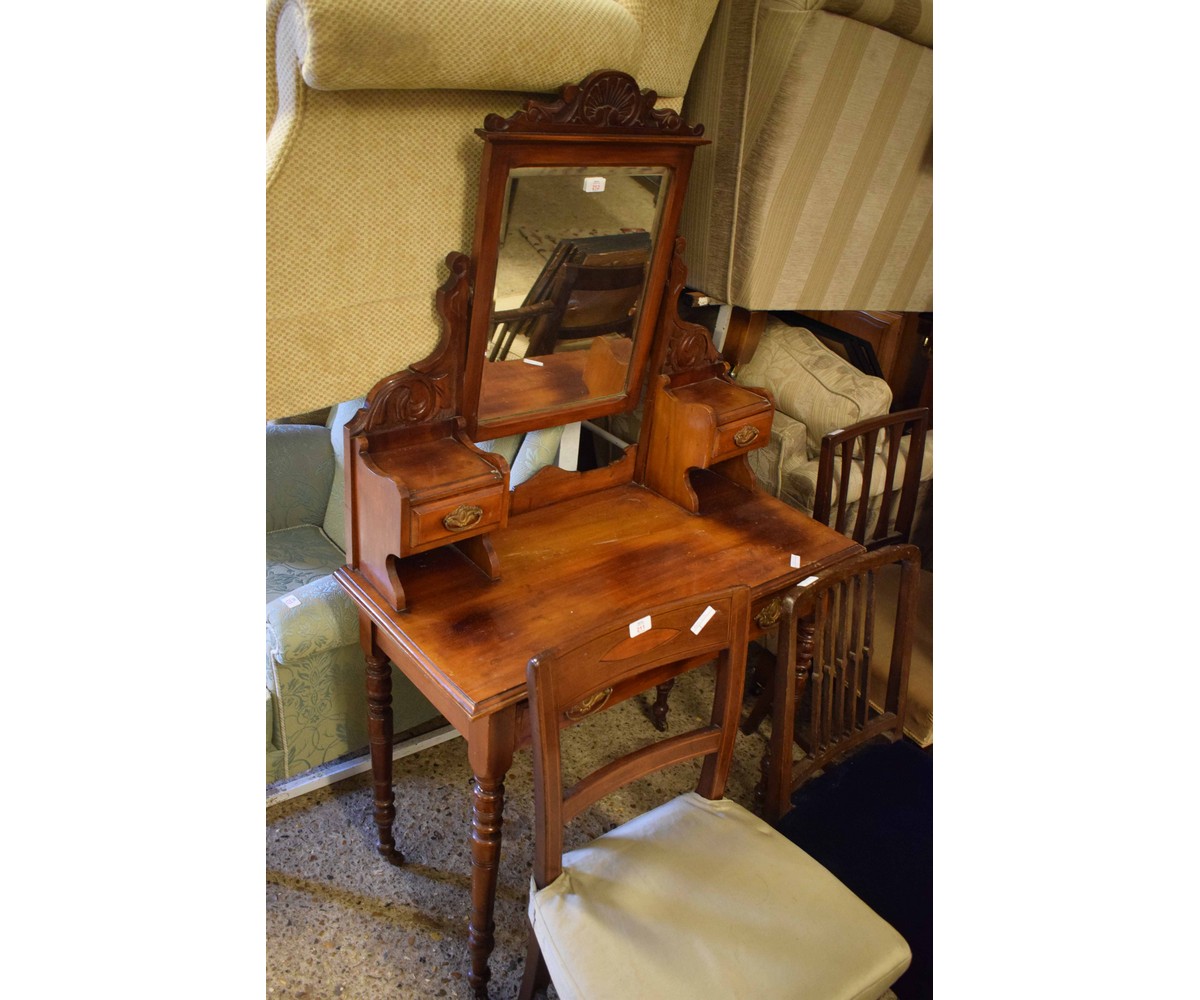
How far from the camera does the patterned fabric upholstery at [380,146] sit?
1.48 meters

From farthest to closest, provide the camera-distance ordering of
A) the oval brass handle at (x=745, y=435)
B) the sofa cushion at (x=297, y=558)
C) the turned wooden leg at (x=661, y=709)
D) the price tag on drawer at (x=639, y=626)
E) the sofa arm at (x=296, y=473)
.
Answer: the turned wooden leg at (x=661, y=709) < the sofa arm at (x=296, y=473) < the sofa cushion at (x=297, y=558) < the oval brass handle at (x=745, y=435) < the price tag on drawer at (x=639, y=626)

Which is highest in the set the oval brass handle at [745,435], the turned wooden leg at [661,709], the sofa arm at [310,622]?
the oval brass handle at [745,435]

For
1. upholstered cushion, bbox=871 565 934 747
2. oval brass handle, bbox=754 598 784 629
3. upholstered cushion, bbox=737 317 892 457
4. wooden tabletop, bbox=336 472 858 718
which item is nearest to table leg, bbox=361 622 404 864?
wooden tabletop, bbox=336 472 858 718

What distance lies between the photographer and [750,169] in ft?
7.55

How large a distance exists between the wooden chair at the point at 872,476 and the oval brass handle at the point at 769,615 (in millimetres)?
512

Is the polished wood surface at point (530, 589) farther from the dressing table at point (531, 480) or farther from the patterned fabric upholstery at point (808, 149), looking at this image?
the patterned fabric upholstery at point (808, 149)

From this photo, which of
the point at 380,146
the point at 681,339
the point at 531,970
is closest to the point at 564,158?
the point at 380,146

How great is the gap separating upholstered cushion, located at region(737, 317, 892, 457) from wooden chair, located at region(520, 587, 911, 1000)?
4.12ft

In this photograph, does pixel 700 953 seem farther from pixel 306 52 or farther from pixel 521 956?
pixel 306 52

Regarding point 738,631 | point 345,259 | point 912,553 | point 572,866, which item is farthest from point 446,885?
point 345,259


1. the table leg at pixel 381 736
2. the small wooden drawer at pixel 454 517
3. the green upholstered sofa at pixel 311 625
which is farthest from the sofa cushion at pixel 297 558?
the small wooden drawer at pixel 454 517

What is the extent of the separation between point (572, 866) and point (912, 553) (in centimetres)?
95

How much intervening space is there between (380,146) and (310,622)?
1083 millimetres

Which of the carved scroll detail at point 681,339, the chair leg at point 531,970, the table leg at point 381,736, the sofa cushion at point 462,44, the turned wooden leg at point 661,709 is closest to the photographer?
the sofa cushion at point 462,44
